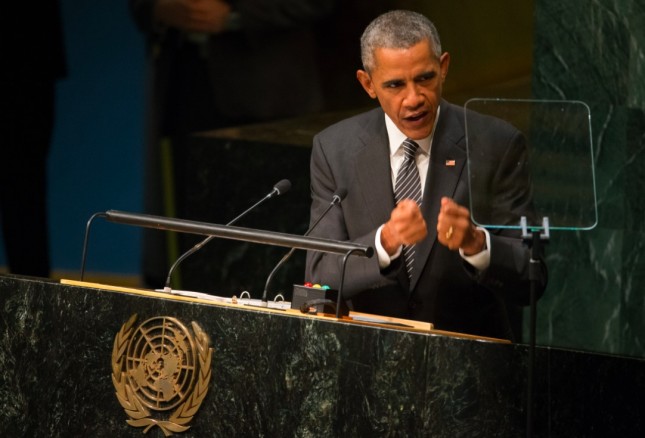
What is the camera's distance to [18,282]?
3.35 meters

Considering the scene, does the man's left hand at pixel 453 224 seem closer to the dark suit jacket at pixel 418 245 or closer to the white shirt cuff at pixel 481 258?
the white shirt cuff at pixel 481 258

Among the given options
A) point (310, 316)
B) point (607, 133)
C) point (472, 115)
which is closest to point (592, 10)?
point (607, 133)

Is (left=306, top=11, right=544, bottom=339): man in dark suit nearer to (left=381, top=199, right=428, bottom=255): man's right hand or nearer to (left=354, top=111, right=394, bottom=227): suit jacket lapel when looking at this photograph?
(left=354, top=111, right=394, bottom=227): suit jacket lapel

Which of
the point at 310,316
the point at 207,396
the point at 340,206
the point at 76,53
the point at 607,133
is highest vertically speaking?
the point at 76,53

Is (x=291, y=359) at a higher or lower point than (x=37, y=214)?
lower

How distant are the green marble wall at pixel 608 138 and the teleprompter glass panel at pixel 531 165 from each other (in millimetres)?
2696

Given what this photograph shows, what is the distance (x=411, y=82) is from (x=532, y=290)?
1116mm

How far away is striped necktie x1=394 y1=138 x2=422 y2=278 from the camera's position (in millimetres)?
3781

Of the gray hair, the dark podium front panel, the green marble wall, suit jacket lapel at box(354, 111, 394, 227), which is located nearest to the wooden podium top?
Result: the dark podium front panel

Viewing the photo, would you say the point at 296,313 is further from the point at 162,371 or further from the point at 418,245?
the point at 418,245

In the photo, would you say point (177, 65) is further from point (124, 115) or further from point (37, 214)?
point (37, 214)

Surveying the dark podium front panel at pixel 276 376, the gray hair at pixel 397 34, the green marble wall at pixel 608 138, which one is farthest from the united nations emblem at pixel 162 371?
the green marble wall at pixel 608 138

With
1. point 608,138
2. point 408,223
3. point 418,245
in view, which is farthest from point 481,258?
point 608,138

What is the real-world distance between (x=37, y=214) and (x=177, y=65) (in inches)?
43.8
